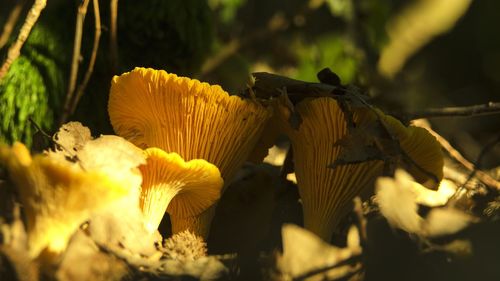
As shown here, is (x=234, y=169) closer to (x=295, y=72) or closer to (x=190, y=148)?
(x=190, y=148)

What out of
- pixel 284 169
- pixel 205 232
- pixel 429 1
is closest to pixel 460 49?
pixel 429 1

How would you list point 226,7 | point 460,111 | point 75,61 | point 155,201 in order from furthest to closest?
point 226,7 < point 75,61 < point 460,111 < point 155,201

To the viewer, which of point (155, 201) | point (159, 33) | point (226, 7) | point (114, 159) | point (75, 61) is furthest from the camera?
point (226, 7)

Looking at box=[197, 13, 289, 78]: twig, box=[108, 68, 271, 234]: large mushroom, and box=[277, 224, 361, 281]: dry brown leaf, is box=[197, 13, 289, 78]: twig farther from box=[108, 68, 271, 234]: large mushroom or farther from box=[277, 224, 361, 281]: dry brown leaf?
box=[277, 224, 361, 281]: dry brown leaf

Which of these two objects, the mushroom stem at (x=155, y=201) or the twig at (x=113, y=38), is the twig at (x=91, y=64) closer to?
the twig at (x=113, y=38)

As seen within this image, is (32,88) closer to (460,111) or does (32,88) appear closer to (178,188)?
(178,188)

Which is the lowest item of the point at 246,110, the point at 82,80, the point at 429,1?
the point at 246,110

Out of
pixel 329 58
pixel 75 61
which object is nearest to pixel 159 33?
pixel 75 61
